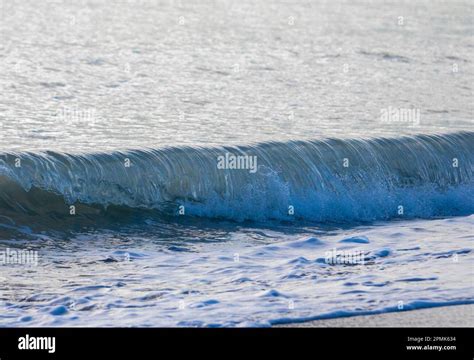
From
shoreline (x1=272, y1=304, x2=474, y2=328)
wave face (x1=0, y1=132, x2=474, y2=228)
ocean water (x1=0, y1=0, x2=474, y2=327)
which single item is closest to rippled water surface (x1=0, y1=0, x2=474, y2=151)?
ocean water (x1=0, y1=0, x2=474, y2=327)

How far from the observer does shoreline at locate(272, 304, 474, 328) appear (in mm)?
6223

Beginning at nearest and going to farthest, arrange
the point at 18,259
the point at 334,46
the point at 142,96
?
the point at 18,259, the point at 142,96, the point at 334,46

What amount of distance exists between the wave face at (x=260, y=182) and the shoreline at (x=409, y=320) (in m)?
4.14

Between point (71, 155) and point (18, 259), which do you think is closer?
point (18, 259)

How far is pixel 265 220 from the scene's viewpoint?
10.4 m

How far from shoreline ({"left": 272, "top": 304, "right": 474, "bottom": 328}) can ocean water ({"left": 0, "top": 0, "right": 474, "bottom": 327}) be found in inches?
4.9
